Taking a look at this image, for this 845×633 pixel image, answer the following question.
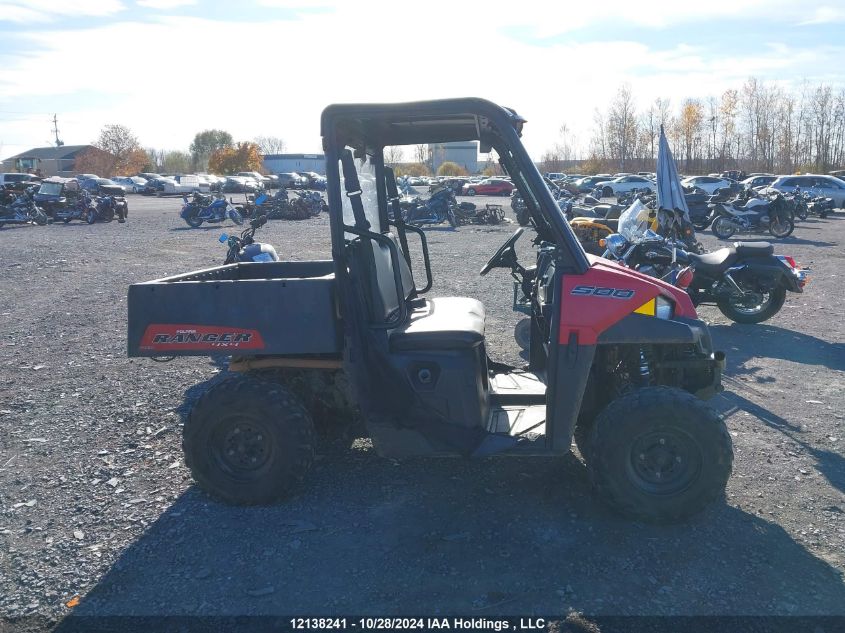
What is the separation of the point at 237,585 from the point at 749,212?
2007cm

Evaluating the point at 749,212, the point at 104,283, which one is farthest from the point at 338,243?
the point at 749,212

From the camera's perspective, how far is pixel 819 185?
98.4ft

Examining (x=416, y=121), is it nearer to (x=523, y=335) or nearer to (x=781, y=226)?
(x=523, y=335)

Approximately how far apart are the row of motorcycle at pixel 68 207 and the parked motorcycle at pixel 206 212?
4.15 m

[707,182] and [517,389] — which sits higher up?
[707,182]

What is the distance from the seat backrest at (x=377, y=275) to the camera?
4180 millimetres

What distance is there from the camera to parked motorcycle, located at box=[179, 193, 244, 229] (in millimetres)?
24938

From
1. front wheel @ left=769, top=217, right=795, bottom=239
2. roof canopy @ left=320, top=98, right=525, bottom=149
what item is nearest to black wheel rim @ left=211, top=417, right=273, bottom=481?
roof canopy @ left=320, top=98, right=525, bottom=149

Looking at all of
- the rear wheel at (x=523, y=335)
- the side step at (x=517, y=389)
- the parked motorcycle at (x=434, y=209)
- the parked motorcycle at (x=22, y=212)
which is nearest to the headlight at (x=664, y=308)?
the side step at (x=517, y=389)

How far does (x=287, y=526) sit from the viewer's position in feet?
13.2

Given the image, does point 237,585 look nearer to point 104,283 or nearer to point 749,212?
point 104,283

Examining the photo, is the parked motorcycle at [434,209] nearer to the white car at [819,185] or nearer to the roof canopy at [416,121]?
the white car at [819,185]

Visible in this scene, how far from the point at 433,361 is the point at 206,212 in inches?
899

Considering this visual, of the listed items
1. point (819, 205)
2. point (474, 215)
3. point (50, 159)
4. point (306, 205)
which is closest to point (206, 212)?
point (306, 205)
